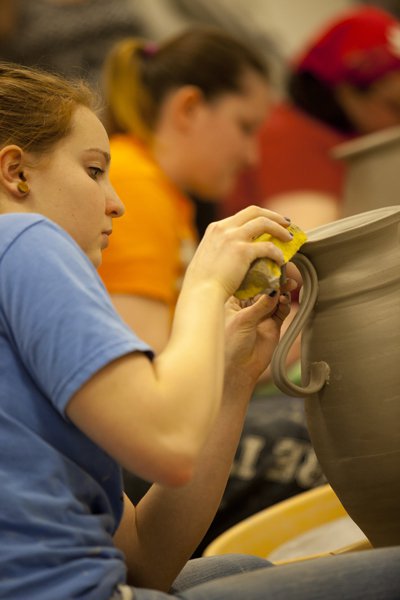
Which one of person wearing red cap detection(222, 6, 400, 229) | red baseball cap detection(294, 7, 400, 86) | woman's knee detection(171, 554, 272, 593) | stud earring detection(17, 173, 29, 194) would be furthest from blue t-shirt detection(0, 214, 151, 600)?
red baseball cap detection(294, 7, 400, 86)

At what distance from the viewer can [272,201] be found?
9.04ft

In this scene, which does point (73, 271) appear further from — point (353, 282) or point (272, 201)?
point (272, 201)

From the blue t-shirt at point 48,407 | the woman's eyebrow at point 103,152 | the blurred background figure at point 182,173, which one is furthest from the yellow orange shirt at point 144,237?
the blue t-shirt at point 48,407

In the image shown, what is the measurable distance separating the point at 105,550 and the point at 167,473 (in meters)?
0.11

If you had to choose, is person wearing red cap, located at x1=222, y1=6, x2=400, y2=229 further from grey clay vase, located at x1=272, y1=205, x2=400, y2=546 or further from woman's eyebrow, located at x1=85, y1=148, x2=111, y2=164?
woman's eyebrow, located at x1=85, y1=148, x2=111, y2=164

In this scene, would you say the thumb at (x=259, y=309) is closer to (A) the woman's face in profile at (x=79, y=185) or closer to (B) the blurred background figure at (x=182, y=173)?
(A) the woman's face in profile at (x=79, y=185)

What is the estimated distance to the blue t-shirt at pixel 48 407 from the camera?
85 centimetres

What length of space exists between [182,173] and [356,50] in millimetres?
811

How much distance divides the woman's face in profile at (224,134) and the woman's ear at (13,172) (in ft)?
4.28

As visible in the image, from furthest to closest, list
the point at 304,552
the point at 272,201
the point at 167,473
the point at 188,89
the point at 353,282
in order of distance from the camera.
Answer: the point at 272,201 → the point at 188,89 → the point at 304,552 → the point at 353,282 → the point at 167,473

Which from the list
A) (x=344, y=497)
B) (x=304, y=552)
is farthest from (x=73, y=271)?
(x=304, y=552)

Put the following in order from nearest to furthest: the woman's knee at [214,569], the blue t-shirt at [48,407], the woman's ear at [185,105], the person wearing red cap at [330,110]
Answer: the blue t-shirt at [48,407]
the woman's knee at [214,569]
the woman's ear at [185,105]
the person wearing red cap at [330,110]

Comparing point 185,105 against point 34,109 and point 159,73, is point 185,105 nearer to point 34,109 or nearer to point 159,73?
point 159,73

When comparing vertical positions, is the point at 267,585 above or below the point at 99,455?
below
